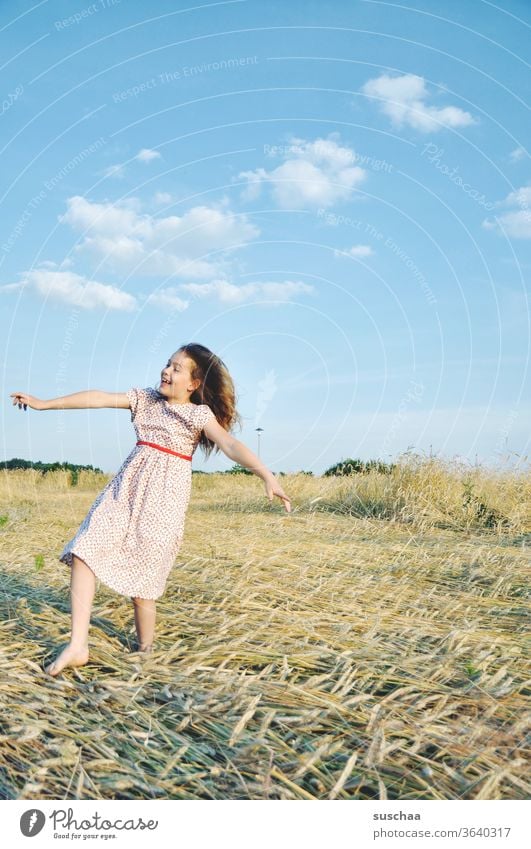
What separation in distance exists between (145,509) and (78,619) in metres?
0.55

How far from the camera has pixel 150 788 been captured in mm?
1848

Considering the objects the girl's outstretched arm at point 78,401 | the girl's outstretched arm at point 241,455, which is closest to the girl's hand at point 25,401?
the girl's outstretched arm at point 78,401

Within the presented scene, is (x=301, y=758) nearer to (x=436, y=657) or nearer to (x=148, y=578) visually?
(x=436, y=657)

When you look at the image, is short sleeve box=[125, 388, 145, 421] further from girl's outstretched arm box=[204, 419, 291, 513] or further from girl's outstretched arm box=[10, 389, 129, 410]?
girl's outstretched arm box=[204, 419, 291, 513]

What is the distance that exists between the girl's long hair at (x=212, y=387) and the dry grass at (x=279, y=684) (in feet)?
2.73

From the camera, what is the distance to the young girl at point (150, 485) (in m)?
2.83

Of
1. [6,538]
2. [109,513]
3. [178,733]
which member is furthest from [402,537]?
[178,733]

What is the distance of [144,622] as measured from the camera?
2.90 m

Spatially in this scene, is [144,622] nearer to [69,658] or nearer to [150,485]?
[69,658]

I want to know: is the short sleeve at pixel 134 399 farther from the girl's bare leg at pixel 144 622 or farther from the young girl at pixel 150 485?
the girl's bare leg at pixel 144 622

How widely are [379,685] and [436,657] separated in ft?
1.39

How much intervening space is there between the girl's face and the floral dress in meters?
0.06

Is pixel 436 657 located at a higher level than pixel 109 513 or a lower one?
lower
